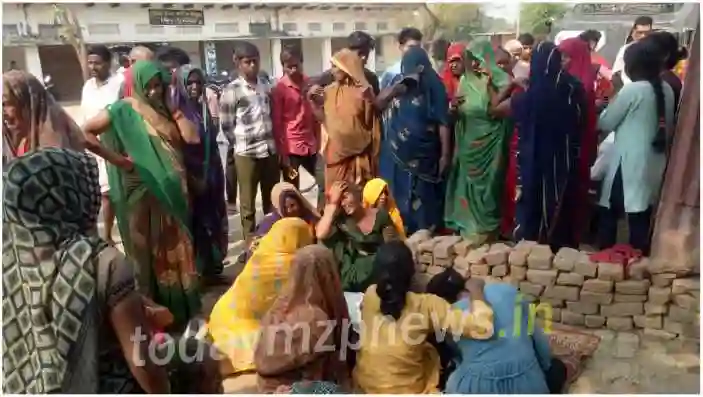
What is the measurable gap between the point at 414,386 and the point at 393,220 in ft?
3.99

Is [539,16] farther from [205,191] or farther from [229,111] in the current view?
[205,191]

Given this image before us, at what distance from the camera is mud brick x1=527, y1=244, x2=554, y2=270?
3498 mm

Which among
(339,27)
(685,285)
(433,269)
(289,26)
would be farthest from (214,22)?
(685,285)

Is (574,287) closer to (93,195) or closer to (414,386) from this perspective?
(414,386)

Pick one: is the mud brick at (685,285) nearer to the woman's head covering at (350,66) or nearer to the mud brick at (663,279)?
the mud brick at (663,279)

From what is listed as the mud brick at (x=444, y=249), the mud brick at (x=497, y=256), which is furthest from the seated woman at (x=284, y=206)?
the mud brick at (x=497, y=256)

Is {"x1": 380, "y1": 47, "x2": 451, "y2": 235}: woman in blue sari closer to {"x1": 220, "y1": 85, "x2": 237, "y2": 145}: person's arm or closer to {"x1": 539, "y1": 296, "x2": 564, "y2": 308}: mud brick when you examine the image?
{"x1": 539, "y1": 296, "x2": 564, "y2": 308}: mud brick

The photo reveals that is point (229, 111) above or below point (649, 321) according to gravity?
above

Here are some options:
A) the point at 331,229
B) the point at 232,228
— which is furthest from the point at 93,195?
the point at 232,228

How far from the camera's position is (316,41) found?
187 inches

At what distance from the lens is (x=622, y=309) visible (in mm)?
3402

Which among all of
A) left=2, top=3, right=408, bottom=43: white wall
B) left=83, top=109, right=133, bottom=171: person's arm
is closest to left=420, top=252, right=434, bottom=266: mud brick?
left=2, top=3, right=408, bottom=43: white wall

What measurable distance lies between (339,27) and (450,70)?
801 mm

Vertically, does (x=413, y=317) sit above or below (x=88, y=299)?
below
